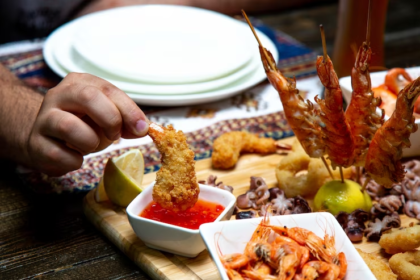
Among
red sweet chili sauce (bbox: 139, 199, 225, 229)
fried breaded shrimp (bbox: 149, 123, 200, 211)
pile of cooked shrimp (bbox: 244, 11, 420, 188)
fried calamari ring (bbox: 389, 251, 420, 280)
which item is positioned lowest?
red sweet chili sauce (bbox: 139, 199, 225, 229)

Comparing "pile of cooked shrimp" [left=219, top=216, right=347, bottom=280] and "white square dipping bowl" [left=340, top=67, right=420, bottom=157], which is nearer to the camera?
"pile of cooked shrimp" [left=219, top=216, right=347, bottom=280]

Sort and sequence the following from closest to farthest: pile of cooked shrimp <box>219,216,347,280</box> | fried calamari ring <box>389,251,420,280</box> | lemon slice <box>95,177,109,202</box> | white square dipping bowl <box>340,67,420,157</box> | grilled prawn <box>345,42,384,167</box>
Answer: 1. pile of cooked shrimp <box>219,216,347,280</box>
2. fried calamari ring <box>389,251,420,280</box>
3. grilled prawn <box>345,42,384,167</box>
4. lemon slice <box>95,177,109,202</box>
5. white square dipping bowl <box>340,67,420,157</box>

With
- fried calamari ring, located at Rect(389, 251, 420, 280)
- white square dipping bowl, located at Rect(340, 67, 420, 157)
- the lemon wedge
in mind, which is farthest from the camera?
white square dipping bowl, located at Rect(340, 67, 420, 157)

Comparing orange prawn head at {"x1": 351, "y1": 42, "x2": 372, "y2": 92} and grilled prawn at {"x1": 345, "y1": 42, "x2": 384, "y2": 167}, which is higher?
orange prawn head at {"x1": 351, "y1": 42, "x2": 372, "y2": 92}

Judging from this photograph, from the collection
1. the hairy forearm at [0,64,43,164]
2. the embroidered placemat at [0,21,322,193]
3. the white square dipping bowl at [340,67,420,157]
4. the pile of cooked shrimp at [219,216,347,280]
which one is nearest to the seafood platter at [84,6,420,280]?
the pile of cooked shrimp at [219,216,347,280]

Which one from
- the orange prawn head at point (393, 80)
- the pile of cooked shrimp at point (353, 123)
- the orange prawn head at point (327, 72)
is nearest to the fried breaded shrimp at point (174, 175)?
the pile of cooked shrimp at point (353, 123)

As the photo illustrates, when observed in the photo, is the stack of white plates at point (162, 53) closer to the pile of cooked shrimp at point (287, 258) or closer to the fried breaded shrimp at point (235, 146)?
the fried breaded shrimp at point (235, 146)

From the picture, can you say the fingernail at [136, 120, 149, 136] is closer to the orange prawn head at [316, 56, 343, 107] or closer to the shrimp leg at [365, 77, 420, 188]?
the orange prawn head at [316, 56, 343, 107]
